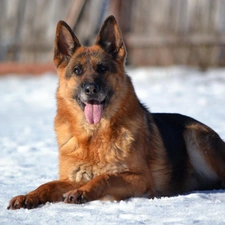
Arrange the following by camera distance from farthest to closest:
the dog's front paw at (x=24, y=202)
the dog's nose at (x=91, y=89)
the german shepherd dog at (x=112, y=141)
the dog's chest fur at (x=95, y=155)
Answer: the dog's nose at (x=91, y=89), the dog's chest fur at (x=95, y=155), the german shepherd dog at (x=112, y=141), the dog's front paw at (x=24, y=202)

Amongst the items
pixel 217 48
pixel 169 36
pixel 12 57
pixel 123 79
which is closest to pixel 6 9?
pixel 12 57

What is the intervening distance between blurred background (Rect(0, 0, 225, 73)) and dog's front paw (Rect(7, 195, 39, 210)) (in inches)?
355

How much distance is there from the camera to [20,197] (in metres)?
4.48

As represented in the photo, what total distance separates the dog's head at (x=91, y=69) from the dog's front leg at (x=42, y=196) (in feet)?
2.10

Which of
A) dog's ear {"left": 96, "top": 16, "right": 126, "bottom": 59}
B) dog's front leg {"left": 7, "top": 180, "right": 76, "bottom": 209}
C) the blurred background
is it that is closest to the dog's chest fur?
dog's front leg {"left": 7, "top": 180, "right": 76, "bottom": 209}

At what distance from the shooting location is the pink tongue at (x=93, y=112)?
5.15m

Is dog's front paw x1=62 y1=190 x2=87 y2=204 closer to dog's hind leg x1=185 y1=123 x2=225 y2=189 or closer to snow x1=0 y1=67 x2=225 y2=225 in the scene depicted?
snow x1=0 y1=67 x2=225 y2=225

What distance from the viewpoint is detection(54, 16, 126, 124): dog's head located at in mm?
5168

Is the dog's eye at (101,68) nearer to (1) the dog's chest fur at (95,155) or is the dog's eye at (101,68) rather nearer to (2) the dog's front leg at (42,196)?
(1) the dog's chest fur at (95,155)

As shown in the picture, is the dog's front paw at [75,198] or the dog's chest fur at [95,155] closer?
the dog's front paw at [75,198]

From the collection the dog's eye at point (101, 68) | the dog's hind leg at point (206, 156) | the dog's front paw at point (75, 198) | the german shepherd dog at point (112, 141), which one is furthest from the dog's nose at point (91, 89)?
the dog's hind leg at point (206, 156)

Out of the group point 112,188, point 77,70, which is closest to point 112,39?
point 77,70

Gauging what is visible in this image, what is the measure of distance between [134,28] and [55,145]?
6757mm

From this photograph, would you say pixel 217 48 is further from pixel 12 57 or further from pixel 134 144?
pixel 134 144
